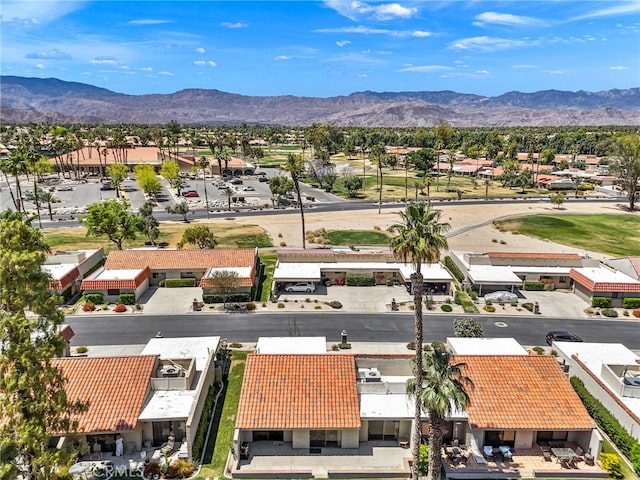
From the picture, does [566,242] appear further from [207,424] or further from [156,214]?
[156,214]

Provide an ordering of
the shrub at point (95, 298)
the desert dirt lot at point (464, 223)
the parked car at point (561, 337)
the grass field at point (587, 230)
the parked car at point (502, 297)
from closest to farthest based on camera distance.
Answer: the parked car at point (561, 337) < the shrub at point (95, 298) < the parked car at point (502, 297) < the desert dirt lot at point (464, 223) < the grass field at point (587, 230)

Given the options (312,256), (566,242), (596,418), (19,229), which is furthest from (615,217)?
(19,229)

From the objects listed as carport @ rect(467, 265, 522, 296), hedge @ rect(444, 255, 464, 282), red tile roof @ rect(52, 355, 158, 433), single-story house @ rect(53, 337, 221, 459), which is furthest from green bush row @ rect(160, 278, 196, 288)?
carport @ rect(467, 265, 522, 296)

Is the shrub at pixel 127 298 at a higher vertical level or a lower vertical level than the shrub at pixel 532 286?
higher

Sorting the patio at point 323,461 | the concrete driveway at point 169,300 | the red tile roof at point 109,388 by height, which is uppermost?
the red tile roof at point 109,388

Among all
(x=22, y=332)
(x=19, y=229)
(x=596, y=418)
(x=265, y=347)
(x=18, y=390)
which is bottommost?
(x=596, y=418)

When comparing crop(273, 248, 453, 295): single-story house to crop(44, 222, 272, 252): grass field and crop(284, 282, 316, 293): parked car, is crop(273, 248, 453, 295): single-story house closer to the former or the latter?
crop(284, 282, 316, 293): parked car

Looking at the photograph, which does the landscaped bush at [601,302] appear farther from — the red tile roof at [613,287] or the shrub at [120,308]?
the shrub at [120,308]

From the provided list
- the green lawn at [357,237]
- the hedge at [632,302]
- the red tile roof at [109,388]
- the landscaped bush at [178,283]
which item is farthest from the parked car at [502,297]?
the red tile roof at [109,388]

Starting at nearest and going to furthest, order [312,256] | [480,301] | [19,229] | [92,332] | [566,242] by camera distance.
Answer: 1. [19,229]
2. [92,332]
3. [480,301]
4. [312,256]
5. [566,242]
